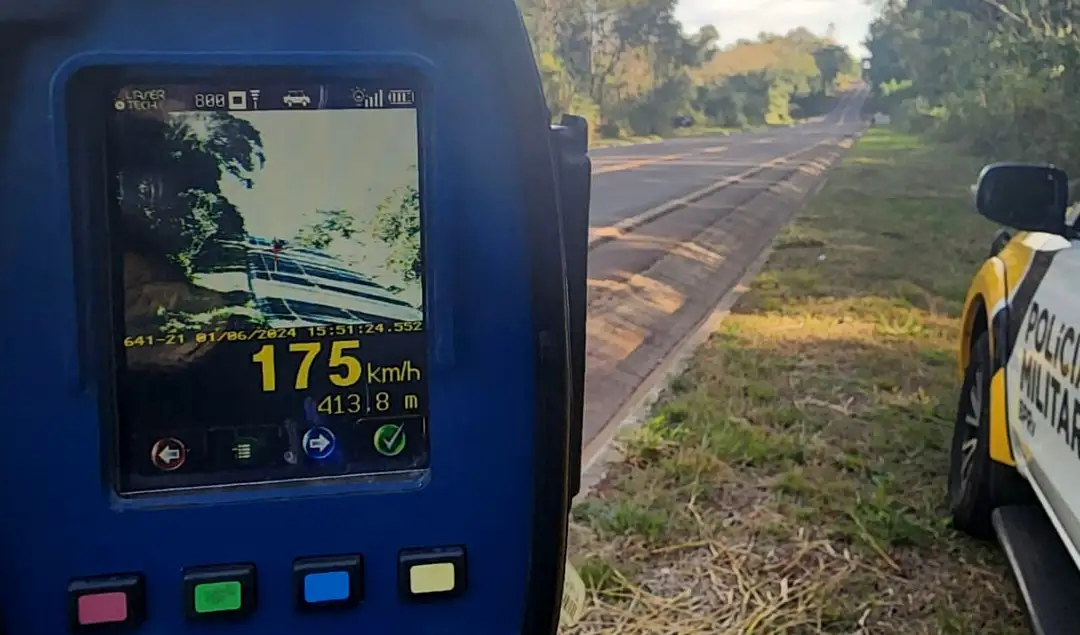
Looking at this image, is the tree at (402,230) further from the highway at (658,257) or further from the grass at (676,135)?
the grass at (676,135)

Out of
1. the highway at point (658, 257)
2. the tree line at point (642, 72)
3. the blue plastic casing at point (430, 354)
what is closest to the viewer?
the blue plastic casing at point (430, 354)

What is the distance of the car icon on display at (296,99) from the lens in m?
1.17

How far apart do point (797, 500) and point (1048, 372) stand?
1.38 metres

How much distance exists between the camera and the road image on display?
3.81ft

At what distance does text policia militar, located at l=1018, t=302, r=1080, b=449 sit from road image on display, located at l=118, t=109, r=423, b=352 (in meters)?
2.11

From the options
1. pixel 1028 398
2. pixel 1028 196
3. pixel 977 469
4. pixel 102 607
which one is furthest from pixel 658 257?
pixel 102 607

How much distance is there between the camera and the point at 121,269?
1.16 metres

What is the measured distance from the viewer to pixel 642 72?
5541cm

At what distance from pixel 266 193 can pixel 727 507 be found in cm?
321

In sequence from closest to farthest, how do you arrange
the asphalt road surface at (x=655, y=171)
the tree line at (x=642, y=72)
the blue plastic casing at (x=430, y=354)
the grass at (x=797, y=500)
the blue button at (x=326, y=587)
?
the blue plastic casing at (x=430, y=354) → the blue button at (x=326, y=587) → the grass at (x=797, y=500) → the asphalt road surface at (x=655, y=171) → the tree line at (x=642, y=72)

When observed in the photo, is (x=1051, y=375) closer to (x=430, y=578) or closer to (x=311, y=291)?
(x=430, y=578)

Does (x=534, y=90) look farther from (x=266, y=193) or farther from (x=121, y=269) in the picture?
(x=121, y=269)

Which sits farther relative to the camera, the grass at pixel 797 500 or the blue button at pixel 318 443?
the grass at pixel 797 500

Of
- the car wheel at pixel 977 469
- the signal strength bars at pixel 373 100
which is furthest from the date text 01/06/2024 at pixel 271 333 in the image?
the car wheel at pixel 977 469
